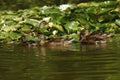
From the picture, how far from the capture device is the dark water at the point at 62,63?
14.6 feet

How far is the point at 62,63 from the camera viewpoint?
5.27 metres

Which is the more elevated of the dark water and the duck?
the duck

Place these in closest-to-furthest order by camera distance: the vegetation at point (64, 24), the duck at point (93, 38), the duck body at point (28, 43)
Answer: the duck at point (93, 38) → the duck body at point (28, 43) → the vegetation at point (64, 24)

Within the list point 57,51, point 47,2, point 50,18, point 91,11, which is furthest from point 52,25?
point 47,2

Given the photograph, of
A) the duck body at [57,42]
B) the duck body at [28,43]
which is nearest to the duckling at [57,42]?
the duck body at [57,42]

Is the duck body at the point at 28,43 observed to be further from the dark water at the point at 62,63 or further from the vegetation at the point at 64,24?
the dark water at the point at 62,63

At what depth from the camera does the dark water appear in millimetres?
4438

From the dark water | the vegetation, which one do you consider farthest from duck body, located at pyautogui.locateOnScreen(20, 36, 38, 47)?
the dark water

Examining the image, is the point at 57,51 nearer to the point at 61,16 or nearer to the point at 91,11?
the point at 61,16

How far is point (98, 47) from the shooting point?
22.4ft

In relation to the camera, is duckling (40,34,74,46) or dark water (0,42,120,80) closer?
dark water (0,42,120,80)

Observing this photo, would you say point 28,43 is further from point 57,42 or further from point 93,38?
point 93,38

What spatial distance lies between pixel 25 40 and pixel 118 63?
3206 mm

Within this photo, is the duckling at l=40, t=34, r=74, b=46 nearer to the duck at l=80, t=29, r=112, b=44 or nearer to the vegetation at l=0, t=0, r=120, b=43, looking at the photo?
the duck at l=80, t=29, r=112, b=44
